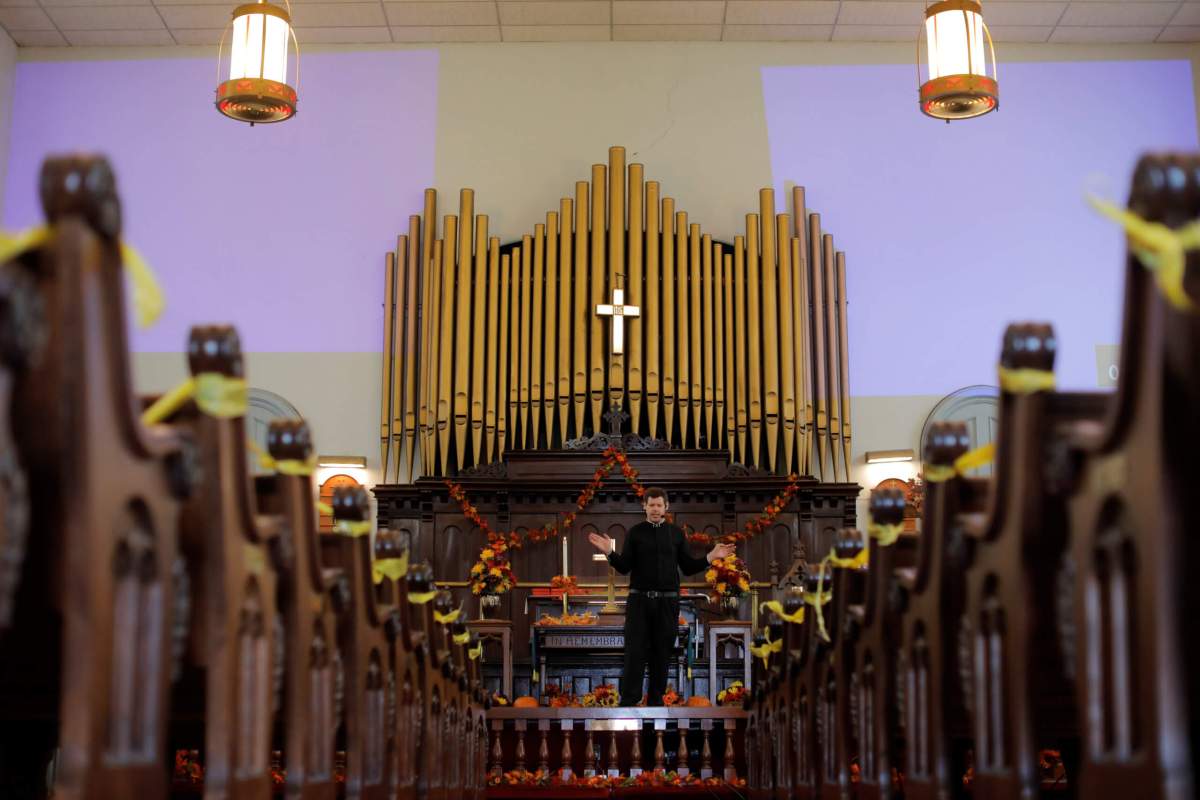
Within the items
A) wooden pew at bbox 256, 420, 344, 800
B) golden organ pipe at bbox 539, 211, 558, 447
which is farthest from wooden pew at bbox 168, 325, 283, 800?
golden organ pipe at bbox 539, 211, 558, 447

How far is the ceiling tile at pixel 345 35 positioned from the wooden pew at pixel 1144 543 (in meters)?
10.1

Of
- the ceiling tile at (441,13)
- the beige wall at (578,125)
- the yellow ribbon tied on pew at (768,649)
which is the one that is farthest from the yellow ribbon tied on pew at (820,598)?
the ceiling tile at (441,13)

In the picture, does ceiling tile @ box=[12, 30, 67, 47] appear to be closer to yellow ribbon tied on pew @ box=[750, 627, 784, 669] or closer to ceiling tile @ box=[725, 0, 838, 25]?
ceiling tile @ box=[725, 0, 838, 25]

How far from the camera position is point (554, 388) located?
33.2 ft

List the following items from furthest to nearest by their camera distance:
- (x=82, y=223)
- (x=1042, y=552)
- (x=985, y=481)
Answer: (x=985, y=481) → (x=1042, y=552) → (x=82, y=223)

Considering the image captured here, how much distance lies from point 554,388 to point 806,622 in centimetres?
625

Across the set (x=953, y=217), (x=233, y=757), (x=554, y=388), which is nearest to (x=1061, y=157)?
(x=953, y=217)

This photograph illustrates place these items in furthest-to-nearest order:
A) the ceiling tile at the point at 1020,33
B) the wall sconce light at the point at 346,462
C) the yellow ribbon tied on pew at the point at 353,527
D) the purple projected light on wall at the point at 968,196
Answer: the ceiling tile at the point at 1020,33 → the purple projected light on wall at the point at 968,196 → the wall sconce light at the point at 346,462 → the yellow ribbon tied on pew at the point at 353,527

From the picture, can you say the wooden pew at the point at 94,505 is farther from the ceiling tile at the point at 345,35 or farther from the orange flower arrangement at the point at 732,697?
the ceiling tile at the point at 345,35

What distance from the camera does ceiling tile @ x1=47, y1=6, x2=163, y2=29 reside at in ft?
35.7

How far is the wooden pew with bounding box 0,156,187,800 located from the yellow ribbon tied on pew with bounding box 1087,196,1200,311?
1186 mm

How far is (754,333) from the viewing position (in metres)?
10.2

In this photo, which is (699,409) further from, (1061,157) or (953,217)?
(1061,157)

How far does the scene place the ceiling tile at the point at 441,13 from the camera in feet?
35.4
